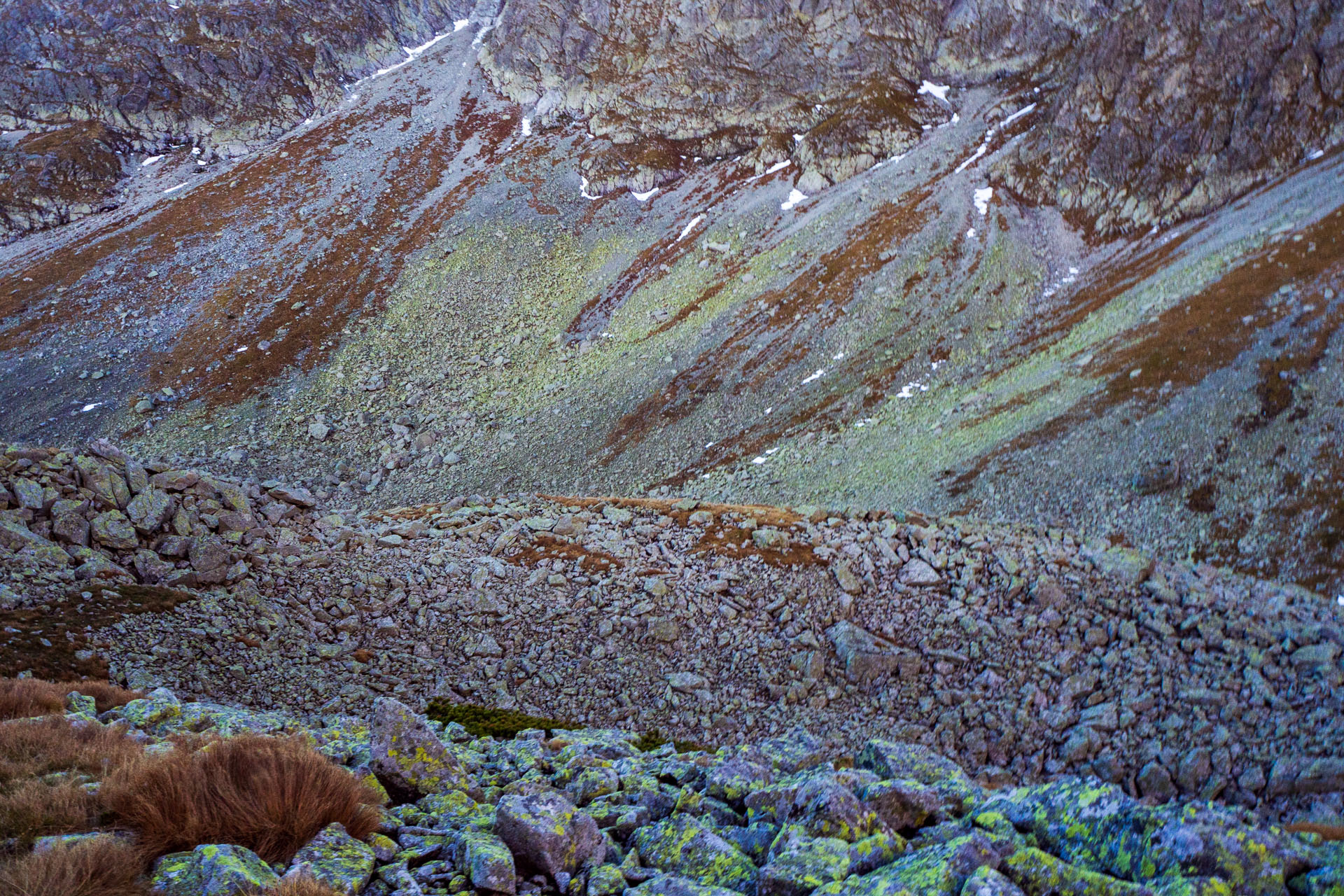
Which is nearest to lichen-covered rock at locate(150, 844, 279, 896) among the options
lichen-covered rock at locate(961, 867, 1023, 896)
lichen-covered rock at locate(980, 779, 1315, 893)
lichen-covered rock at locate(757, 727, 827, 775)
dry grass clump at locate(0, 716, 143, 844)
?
dry grass clump at locate(0, 716, 143, 844)

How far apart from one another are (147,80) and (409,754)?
11299cm

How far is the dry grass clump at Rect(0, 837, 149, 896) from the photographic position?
14.9ft

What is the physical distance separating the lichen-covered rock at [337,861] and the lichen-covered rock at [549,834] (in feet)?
4.53

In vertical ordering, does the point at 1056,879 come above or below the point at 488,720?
above

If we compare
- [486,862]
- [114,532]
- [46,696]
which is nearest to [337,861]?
[486,862]

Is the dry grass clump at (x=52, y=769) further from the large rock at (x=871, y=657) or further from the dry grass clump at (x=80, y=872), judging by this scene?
the large rock at (x=871, y=657)

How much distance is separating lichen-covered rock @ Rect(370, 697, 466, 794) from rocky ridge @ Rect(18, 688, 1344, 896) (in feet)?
0.07

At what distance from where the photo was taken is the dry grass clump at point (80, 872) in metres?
4.53

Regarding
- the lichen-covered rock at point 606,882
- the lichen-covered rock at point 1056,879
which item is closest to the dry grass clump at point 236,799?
the lichen-covered rock at point 606,882

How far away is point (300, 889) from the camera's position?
5082 mm

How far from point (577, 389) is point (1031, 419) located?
29.8m

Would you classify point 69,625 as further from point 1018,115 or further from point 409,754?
point 1018,115

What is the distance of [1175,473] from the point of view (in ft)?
92.7

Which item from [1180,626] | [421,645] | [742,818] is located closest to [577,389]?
[421,645]
